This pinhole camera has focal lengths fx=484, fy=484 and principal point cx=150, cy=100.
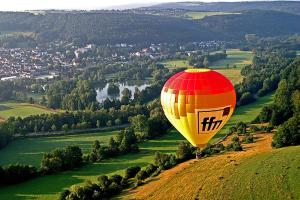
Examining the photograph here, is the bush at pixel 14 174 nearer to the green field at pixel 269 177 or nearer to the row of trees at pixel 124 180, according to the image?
the row of trees at pixel 124 180

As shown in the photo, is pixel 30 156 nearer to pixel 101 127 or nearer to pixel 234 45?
pixel 101 127

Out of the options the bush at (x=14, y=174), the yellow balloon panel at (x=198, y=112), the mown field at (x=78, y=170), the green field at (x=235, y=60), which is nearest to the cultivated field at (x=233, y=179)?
the yellow balloon panel at (x=198, y=112)

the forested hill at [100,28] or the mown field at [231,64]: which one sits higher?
the forested hill at [100,28]

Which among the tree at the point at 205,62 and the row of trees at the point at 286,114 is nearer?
the row of trees at the point at 286,114

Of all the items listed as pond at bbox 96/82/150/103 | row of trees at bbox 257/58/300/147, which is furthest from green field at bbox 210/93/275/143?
pond at bbox 96/82/150/103

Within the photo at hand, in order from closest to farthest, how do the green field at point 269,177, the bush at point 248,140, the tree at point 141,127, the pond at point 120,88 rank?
the green field at point 269,177 < the bush at point 248,140 < the tree at point 141,127 < the pond at point 120,88

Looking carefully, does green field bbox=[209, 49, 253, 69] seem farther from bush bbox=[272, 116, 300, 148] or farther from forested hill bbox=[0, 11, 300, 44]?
bush bbox=[272, 116, 300, 148]

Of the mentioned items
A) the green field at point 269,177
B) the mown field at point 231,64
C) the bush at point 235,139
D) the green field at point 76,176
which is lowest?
the green field at point 76,176
